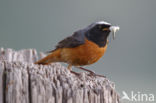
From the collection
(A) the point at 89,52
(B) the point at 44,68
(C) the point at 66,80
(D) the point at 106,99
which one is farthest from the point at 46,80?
(A) the point at 89,52

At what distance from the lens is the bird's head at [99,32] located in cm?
369

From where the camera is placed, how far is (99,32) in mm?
3744

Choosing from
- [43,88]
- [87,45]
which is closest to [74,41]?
[87,45]

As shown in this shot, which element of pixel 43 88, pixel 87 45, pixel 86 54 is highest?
pixel 87 45

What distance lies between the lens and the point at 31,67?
7.91ft

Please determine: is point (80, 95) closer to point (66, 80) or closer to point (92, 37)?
point (66, 80)

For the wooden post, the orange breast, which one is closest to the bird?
the orange breast

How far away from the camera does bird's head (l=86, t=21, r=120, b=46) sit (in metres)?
3.69

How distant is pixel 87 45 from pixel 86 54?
0.11m

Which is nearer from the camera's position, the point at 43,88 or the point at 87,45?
the point at 43,88

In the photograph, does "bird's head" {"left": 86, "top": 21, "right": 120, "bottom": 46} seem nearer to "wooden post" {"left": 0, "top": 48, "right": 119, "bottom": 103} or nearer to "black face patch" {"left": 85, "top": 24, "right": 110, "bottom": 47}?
"black face patch" {"left": 85, "top": 24, "right": 110, "bottom": 47}

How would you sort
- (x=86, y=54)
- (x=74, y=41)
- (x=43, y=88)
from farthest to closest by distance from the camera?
(x=74, y=41), (x=86, y=54), (x=43, y=88)

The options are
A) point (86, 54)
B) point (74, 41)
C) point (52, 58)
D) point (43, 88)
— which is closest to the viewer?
point (43, 88)

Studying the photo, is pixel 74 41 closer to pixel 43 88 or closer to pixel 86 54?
pixel 86 54
